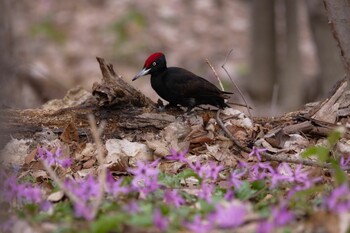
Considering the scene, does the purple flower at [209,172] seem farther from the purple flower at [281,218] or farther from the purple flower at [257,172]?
the purple flower at [281,218]

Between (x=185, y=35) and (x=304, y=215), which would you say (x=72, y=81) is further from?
(x=304, y=215)

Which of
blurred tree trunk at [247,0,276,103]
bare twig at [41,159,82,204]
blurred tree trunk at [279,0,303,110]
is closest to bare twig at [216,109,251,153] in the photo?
bare twig at [41,159,82,204]

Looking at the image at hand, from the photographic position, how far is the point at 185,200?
3488mm

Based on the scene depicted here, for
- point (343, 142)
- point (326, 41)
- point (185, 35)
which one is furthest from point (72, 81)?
point (343, 142)

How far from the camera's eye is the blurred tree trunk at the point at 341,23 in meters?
4.55

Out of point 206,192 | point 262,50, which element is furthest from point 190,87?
point 262,50

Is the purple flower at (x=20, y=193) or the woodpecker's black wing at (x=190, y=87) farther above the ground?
the woodpecker's black wing at (x=190, y=87)

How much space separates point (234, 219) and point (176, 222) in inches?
12.5

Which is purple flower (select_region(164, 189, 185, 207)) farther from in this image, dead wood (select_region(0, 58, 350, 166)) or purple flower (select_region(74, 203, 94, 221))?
dead wood (select_region(0, 58, 350, 166))

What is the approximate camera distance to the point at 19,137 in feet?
16.3

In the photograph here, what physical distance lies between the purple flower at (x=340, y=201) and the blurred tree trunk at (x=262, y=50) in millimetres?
10055

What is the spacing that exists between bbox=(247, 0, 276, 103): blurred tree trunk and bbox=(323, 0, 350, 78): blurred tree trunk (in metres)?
8.29

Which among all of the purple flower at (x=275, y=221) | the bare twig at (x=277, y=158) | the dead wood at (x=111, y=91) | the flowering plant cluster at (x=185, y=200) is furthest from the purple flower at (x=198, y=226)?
the dead wood at (x=111, y=91)

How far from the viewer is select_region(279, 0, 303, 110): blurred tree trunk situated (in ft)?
40.4
